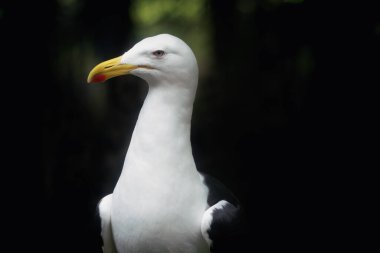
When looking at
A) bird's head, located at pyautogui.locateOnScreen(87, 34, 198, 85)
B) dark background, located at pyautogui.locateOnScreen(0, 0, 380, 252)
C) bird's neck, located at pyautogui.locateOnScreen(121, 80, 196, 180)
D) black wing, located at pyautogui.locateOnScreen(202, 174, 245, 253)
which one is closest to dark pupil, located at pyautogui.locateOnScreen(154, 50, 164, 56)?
bird's head, located at pyautogui.locateOnScreen(87, 34, 198, 85)

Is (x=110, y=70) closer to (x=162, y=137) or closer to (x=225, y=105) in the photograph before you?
(x=162, y=137)

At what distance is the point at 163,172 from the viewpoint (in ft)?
8.62

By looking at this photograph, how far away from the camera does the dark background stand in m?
4.15

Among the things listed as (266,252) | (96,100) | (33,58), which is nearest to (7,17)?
(33,58)

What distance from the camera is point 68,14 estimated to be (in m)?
4.21

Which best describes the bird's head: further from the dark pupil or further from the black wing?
the black wing

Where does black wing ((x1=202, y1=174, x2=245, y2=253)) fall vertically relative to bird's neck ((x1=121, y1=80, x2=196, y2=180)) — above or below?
below

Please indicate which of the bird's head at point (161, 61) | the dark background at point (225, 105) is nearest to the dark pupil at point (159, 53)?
the bird's head at point (161, 61)

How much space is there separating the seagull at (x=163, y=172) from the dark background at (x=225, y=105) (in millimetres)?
1463

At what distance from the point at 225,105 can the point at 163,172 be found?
5.90 ft

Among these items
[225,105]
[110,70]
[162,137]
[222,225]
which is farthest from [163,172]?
[225,105]

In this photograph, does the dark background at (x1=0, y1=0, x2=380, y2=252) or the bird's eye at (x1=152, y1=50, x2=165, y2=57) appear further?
the dark background at (x1=0, y1=0, x2=380, y2=252)

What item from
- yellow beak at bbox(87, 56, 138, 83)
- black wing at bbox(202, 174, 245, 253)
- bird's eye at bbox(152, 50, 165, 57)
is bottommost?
black wing at bbox(202, 174, 245, 253)

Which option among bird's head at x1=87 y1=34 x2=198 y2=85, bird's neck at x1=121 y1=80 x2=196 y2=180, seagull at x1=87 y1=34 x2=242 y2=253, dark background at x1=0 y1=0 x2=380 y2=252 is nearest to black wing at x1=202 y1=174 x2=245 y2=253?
seagull at x1=87 y1=34 x2=242 y2=253
